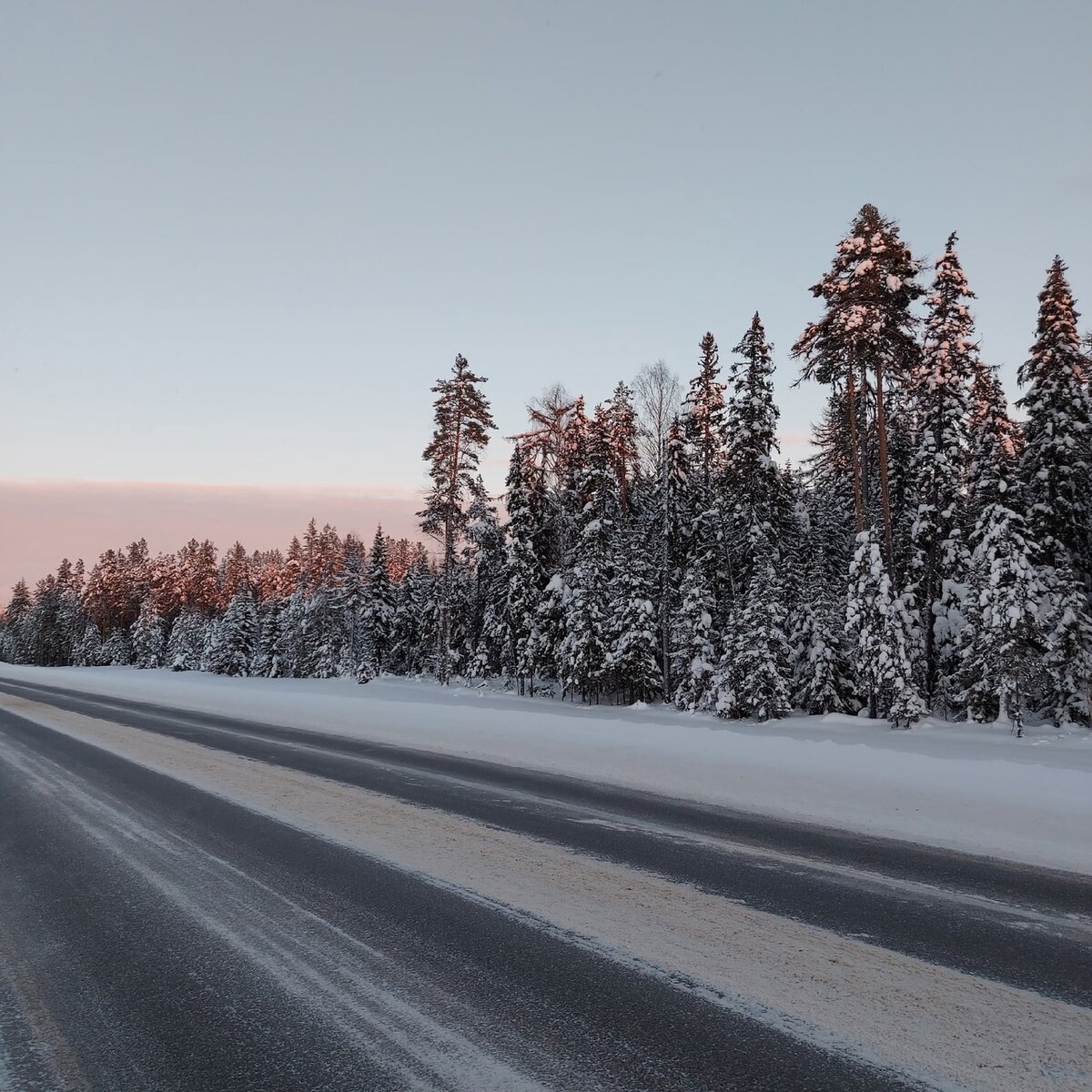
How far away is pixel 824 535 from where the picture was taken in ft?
122

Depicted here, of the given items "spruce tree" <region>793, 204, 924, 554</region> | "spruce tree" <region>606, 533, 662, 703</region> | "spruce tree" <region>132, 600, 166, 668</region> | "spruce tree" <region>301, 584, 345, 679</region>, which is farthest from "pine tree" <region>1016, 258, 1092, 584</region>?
"spruce tree" <region>132, 600, 166, 668</region>

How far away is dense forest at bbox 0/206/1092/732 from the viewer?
21.9m

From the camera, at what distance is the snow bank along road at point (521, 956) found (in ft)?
9.18

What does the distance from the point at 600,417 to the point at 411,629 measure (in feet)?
97.9

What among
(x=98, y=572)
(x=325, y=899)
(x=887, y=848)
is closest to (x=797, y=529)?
(x=887, y=848)

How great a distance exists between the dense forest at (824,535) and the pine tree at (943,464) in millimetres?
82

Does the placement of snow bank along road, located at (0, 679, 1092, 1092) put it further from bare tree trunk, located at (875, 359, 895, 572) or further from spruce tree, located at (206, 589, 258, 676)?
spruce tree, located at (206, 589, 258, 676)

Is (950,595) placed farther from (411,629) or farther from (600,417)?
(411,629)

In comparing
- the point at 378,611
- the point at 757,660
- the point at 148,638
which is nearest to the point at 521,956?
the point at 757,660

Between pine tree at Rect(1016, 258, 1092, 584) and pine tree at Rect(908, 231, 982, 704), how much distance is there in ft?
7.48

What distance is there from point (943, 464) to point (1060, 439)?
11.4ft

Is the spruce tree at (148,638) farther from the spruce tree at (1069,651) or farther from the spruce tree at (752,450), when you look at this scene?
the spruce tree at (1069,651)

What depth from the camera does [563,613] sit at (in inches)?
1389

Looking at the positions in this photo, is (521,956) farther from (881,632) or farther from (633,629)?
(633,629)
